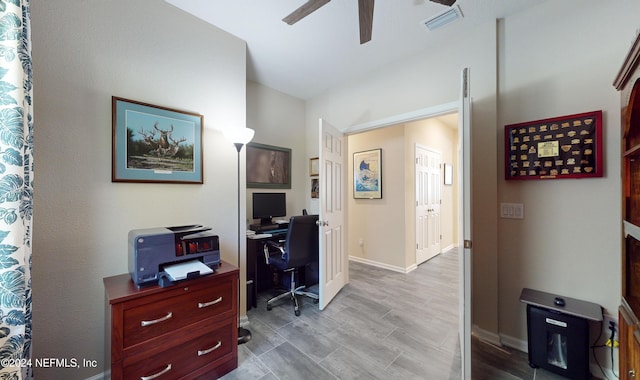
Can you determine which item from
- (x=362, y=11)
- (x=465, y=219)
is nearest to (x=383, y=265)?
(x=465, y=219)

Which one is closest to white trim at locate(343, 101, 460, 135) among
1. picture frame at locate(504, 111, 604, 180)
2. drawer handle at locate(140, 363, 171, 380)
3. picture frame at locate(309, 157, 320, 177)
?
picture frame at locate(504, 111, 604, 180)

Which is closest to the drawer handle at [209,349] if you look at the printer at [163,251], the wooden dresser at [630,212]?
the printer at [163,251]

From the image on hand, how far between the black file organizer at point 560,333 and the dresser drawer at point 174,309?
2207mm

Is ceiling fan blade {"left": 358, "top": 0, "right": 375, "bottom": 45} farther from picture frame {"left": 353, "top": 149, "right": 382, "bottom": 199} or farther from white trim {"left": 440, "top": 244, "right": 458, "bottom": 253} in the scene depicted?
white trim {"left": 440, "top": 244, "right": 458, "bottom": 253}

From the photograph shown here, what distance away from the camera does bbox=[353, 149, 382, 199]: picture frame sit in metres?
3.94

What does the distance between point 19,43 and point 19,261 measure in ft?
3.01

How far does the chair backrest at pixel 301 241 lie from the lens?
242 centimetres

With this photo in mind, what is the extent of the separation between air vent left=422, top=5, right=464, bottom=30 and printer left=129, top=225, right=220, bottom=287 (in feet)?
8.45

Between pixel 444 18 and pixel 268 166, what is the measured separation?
102 inches

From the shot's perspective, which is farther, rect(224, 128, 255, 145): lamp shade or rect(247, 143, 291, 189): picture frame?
rect(247, 143, 291, 189): picture frame

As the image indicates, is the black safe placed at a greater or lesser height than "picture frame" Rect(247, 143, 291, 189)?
lesser

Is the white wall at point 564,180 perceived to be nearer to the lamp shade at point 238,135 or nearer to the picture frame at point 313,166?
the lamp shade at point 238,135

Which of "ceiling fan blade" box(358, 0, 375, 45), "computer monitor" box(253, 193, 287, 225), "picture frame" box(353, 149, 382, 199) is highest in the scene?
"ceiling fan blade" box(358, 0, 375, 45)

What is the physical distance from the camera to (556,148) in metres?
1.77
